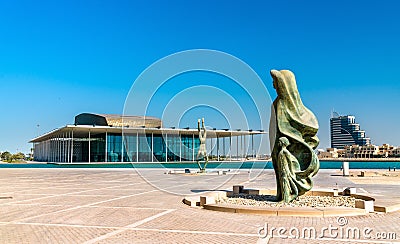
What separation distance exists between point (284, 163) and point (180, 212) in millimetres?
3538

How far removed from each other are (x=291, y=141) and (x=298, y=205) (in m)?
2.00

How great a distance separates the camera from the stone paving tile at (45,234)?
296 inches

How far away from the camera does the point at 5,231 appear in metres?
8.42

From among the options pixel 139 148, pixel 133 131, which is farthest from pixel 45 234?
pixel 133 131

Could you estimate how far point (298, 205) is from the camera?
37.6 feet

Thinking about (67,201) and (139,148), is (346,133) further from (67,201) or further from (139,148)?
(67,201)

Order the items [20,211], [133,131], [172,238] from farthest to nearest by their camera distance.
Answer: [133,131]
[20,211]
[172,238]

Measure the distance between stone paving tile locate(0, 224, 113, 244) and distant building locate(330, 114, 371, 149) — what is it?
648 feet

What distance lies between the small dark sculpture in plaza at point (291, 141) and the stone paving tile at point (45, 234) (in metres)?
5.80

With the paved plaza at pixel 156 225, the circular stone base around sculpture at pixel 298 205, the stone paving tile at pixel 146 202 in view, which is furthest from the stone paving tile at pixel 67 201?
the circular stone base around sculpture at pixel 298 205

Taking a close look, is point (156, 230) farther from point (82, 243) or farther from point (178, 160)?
point (178, 160)

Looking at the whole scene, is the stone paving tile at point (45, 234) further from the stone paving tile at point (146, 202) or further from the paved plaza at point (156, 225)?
the stone paving tile at point (146, 202)

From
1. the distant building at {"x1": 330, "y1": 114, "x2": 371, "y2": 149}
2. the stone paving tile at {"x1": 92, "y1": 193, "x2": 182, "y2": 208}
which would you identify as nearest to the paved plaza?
the stone paving tile at {"x1": 92, "y1": 193, "x2": 182, "y2": 208}

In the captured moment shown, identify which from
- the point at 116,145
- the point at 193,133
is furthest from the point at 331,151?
the point at 116,145
